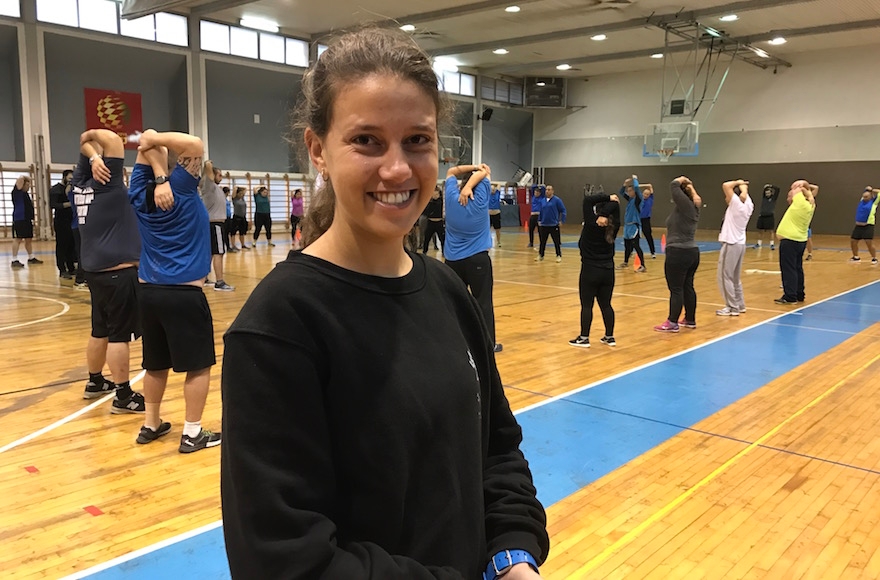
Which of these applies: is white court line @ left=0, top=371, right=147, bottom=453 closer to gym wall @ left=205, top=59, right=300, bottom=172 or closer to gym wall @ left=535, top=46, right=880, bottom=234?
gym wall @ left=205, top=59, right=300, bottom=172

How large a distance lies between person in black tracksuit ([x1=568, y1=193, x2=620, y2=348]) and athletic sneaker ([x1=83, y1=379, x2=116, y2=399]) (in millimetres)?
4341

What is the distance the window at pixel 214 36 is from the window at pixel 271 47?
1.20 m

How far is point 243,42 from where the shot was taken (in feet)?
67.7

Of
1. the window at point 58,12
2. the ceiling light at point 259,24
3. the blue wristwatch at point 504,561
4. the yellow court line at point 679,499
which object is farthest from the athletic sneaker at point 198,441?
the ceiling light at point 259,24

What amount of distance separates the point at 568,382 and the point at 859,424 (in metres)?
2.07

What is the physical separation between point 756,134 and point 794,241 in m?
16.7

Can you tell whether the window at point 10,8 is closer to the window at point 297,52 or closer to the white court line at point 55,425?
the window at point 297,52

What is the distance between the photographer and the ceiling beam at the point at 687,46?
18736mm

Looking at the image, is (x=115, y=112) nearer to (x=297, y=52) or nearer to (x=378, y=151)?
(x=297, y=52)

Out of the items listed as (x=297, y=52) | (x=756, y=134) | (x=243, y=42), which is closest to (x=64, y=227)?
(x=243, y=42)

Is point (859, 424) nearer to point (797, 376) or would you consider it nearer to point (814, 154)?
point (797, 376)

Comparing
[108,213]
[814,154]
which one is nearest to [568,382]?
[108,213]

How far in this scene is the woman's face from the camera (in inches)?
41.6

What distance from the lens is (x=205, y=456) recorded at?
3900 millimetres
